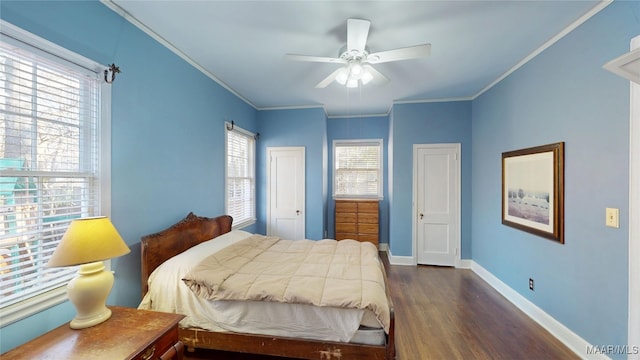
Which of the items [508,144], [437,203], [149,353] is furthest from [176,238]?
[508,144]

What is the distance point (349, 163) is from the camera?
495 cm

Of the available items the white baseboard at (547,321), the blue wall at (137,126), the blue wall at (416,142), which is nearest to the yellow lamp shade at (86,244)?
the blue wall at (137,126)

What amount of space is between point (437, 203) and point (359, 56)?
2.85 meters

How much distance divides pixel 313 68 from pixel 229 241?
2184mm

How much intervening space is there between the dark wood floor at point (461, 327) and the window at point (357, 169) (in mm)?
2023

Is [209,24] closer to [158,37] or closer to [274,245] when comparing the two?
[158,37]

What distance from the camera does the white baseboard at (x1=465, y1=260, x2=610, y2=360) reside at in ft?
6.14

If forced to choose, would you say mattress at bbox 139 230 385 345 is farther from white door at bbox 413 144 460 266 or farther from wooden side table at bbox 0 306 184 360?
white door at bbox 413 144 460 266

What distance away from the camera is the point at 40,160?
53.8 inches

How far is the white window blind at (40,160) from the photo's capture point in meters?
1.23

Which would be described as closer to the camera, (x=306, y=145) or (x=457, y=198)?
(x=457, y=198)

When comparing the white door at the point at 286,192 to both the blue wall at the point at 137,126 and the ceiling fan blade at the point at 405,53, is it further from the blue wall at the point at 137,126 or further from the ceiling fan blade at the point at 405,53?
the ceiling fan blade at the point at 405,53

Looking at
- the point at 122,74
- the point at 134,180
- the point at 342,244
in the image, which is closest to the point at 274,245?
the point at 342,244

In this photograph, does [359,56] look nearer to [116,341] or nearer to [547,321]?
[116,341]
